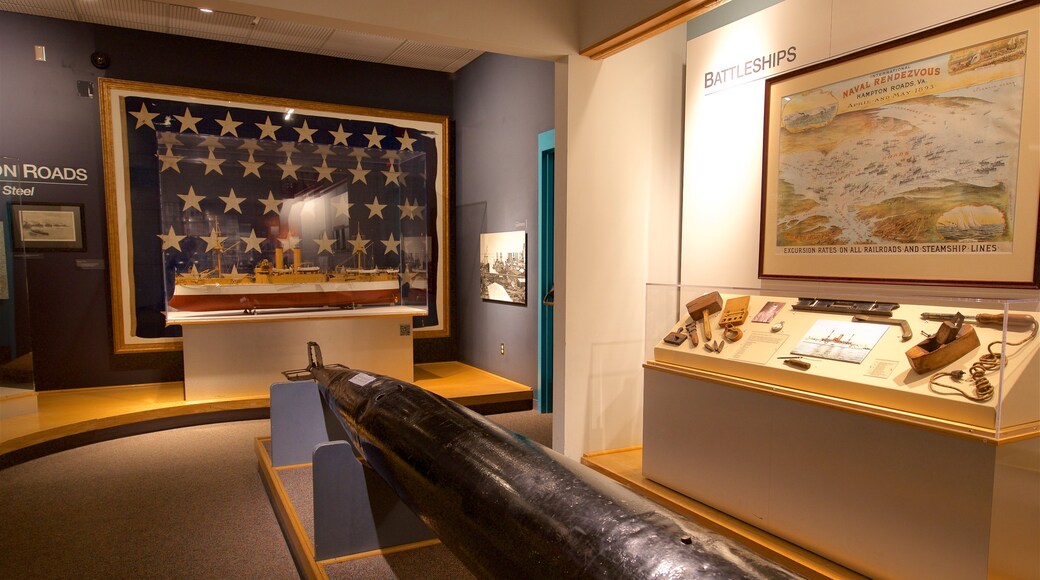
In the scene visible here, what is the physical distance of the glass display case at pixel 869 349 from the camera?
74.0 inches

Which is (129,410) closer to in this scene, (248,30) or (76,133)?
(76,133)

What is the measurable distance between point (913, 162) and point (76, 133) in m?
6.23

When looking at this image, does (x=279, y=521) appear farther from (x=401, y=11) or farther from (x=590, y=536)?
(x=401, y=11)

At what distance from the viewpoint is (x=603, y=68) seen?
136 inches

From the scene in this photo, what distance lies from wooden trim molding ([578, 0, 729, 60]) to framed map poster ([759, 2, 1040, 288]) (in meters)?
0.62

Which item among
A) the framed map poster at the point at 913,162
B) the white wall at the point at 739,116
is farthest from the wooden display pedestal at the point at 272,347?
the framed map poster at the point at 913,162

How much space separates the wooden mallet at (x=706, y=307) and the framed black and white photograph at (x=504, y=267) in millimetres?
2635

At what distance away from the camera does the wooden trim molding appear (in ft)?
8.68

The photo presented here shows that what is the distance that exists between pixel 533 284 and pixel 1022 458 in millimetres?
3827

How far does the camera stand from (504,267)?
19.0 ft

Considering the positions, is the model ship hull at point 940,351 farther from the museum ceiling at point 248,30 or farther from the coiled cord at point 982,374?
the museum ceiling at point 248,30

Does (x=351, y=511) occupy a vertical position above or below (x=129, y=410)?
above

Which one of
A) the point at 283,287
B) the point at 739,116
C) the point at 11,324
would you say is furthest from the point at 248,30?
the point at 739,116

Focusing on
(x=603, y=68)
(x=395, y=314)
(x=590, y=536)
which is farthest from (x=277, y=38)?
(x=590, y=536)
